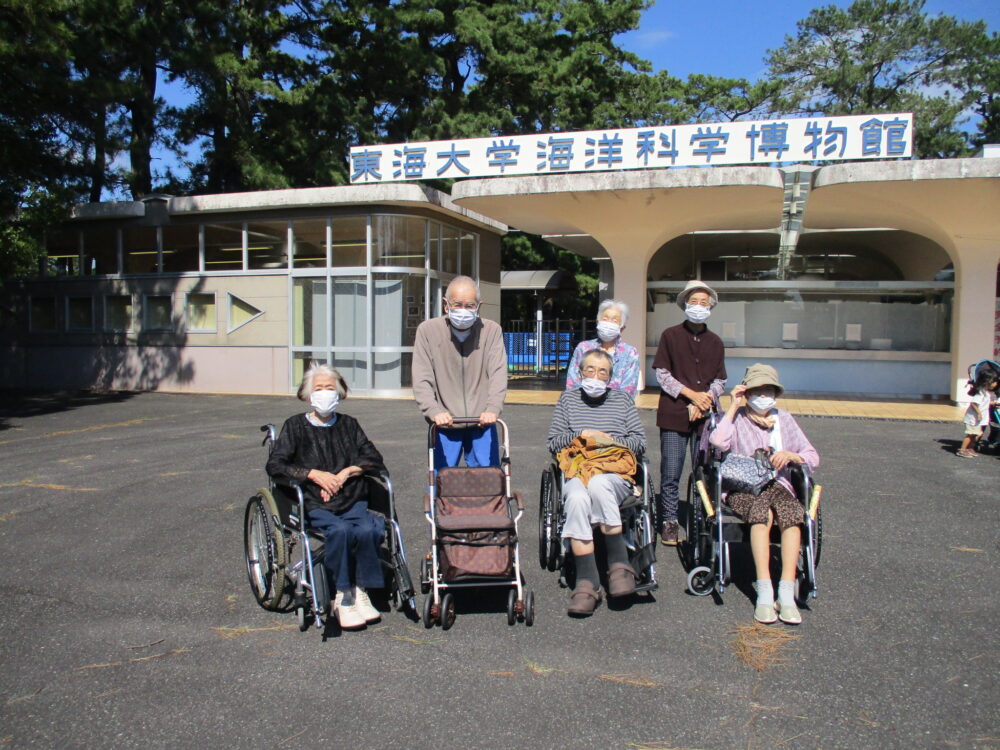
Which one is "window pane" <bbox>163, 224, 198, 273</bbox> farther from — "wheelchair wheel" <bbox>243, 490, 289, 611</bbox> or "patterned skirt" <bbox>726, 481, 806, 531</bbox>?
"patterned skirt" <bbox>726, 481, 806, 531</bbox>

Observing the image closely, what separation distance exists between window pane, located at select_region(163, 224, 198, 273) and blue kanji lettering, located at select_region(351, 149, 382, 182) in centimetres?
392

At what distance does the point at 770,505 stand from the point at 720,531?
0.29m

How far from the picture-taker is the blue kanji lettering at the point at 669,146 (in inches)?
507

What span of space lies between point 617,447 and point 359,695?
6.21 ft

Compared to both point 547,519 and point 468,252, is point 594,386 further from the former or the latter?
point 468,252

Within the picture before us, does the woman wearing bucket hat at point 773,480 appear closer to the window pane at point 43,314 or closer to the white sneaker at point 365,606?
the white sneaker at point 365,606

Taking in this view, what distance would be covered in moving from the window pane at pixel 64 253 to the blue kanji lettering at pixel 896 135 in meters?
15.4

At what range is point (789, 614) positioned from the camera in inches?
151

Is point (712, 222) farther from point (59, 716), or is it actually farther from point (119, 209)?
point (59, 716)

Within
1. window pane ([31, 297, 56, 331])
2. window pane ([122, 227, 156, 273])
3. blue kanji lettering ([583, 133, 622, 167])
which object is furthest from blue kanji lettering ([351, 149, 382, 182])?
window pane ([31, 297, 56, 331])

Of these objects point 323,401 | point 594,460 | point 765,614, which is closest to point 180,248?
point 323,401

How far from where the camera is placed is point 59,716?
9.58ft

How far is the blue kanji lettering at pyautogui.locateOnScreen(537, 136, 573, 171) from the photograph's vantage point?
13.4m

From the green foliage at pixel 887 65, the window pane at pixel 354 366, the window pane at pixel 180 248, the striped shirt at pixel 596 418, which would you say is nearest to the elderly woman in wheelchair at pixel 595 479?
the striped shirt at pixel 596 418
